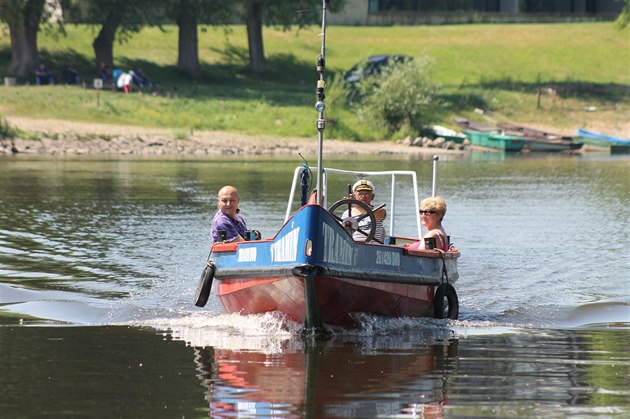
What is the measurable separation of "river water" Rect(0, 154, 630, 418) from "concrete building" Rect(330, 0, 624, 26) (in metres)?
67.9

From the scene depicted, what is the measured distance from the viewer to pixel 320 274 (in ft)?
49.1

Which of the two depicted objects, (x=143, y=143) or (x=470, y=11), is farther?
(x=470, y=11)

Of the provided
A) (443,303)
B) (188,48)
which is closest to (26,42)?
(188,48)

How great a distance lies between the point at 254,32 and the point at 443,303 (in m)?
64.2

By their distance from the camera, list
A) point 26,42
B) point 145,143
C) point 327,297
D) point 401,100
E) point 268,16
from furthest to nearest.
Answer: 1. point 268,16
2. point 26,42
3. point 401,100
4. point 145,143
5. point 327,297

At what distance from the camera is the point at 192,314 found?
1811cm

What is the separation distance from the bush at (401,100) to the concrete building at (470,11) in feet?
105

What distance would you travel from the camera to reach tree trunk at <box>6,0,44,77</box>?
6788cm

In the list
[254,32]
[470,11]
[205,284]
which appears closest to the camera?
[205,284]

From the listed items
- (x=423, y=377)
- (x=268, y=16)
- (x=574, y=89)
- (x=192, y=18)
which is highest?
(x=268, y=16)

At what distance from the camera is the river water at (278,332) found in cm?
1228

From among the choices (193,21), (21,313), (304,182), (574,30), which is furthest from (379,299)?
(574,30)

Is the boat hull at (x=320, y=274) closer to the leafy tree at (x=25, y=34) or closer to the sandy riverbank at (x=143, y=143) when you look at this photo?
the sandy riverbank at (x=143, y=143)

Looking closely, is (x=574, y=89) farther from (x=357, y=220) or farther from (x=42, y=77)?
(x=357, y=220)
